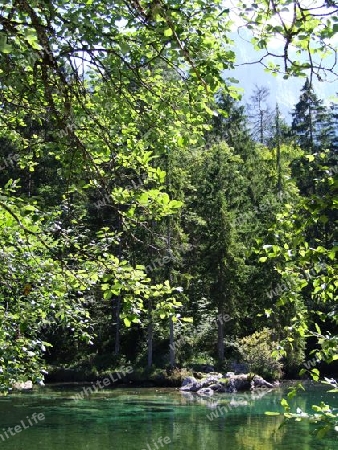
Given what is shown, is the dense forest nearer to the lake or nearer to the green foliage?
the lake

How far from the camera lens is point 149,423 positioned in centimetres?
1591

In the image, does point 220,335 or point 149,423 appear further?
point 220,335

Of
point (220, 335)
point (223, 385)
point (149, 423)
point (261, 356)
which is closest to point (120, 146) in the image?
point (149, 423)

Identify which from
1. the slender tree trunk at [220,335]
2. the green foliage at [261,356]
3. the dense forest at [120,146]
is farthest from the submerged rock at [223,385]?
the dense forest at [120,146]

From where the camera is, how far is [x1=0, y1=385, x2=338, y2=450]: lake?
42.7 ft

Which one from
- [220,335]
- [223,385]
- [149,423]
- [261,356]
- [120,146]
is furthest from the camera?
[220,335]

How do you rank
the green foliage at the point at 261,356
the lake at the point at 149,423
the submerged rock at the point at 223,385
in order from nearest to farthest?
the lake at the point at 149,423, the submerged rock at the point at 223,385, the green foliage at the point at 261,356

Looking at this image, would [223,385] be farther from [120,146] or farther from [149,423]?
[120,146]

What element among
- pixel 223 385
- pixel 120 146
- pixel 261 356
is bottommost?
pixel 223 385

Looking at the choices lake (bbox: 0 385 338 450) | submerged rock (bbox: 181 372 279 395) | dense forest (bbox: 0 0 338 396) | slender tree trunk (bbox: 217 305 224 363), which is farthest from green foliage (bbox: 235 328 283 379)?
dense forest (bbox: 0 0 338 396)

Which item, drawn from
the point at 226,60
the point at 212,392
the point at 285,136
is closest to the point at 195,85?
the point at 226,60

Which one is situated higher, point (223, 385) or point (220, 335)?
point (220, 335)

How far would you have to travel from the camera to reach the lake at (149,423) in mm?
13016

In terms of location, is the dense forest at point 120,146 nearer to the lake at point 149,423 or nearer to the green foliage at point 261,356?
the lake at point 149,423
